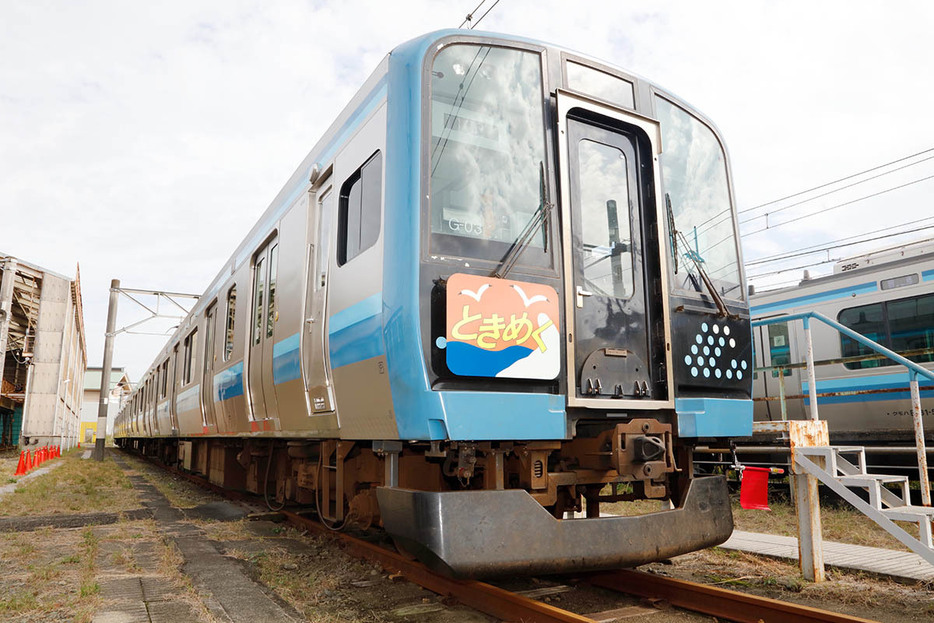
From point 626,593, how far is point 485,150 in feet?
9.64

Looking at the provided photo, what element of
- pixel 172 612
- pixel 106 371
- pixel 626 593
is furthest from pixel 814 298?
pixel 106 371

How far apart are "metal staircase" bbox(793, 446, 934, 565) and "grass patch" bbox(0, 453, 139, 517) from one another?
7972 mm

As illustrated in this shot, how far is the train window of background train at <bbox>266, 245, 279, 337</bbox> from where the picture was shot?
6352 millimetres

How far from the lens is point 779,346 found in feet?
34.9

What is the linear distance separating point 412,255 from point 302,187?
8.31ft

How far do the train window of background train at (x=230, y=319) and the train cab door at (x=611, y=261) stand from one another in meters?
5.10

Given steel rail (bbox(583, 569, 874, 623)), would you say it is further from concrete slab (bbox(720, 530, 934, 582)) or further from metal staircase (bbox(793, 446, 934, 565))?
concrete slab (bbox(720, 530, 934, 582))

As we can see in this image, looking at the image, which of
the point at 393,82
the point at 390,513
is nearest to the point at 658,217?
the point at 393,82

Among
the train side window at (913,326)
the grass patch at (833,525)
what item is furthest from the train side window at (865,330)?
the grass patch at (833,525)

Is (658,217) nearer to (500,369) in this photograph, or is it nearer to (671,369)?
(671,369)

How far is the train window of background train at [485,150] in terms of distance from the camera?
3.89 metres

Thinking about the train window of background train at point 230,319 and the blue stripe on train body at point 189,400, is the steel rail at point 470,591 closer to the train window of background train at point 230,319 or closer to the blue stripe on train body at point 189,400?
the train window of background train at point 230,319

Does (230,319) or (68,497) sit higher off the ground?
(230,319)

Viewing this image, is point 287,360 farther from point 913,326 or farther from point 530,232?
point 913,326
